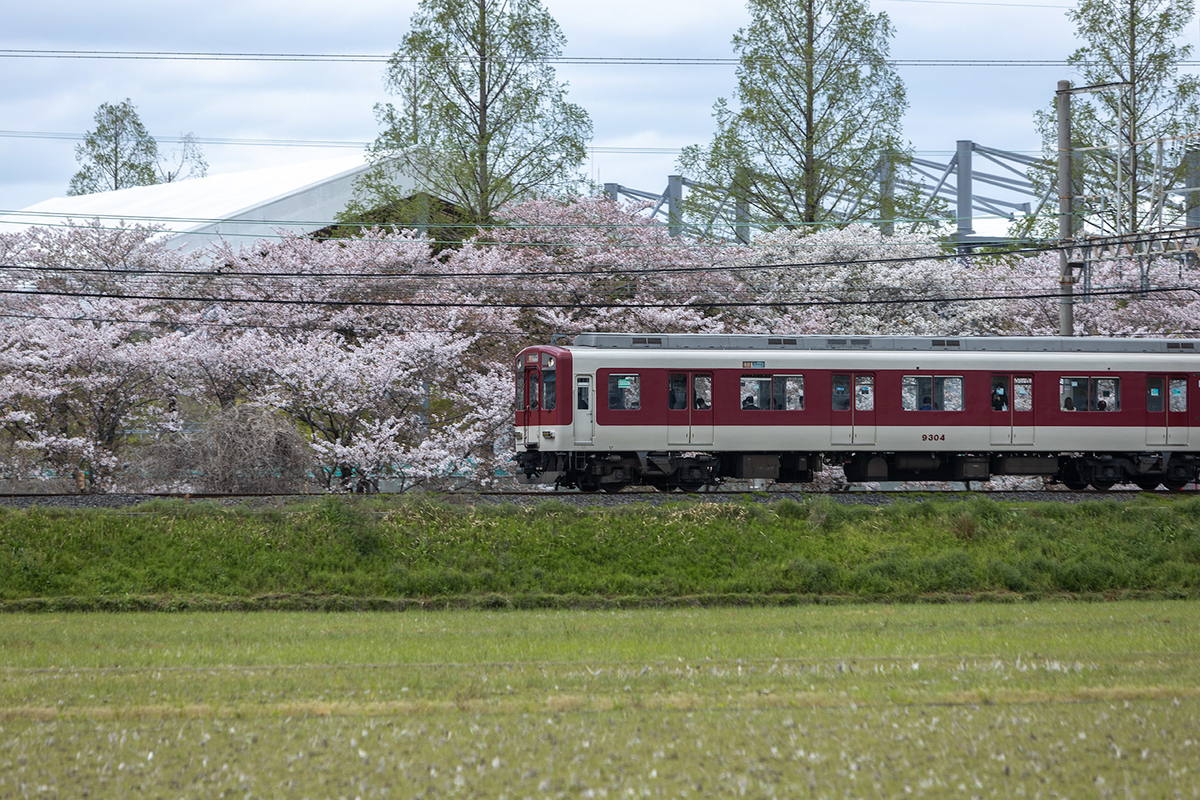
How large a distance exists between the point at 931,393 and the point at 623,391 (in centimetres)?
661

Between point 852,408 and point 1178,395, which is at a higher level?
point 1178,395

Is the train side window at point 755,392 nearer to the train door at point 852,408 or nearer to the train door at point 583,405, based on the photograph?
the train door at point 852,408

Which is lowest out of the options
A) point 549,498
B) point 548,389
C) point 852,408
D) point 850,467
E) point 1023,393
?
point 549,498

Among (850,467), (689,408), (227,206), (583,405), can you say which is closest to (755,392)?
(689,408)

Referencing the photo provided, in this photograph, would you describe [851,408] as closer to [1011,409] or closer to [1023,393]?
[1011,409]

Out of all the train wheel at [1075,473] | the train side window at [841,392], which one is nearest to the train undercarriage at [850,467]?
the train wheel at [1075,473]

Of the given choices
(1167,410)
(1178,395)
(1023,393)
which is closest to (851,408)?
(1023,393)

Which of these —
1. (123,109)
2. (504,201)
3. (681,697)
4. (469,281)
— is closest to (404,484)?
(469,281)

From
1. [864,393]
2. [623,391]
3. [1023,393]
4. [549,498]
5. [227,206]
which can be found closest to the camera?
[549,498]

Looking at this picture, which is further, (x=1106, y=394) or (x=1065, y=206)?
(x=1106, y=394)

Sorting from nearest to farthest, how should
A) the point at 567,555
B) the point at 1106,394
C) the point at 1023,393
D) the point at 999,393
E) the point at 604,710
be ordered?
the point at 604,710 < the point at 567,555 < the point at 999,393 < the point at 1023,393 < the point at 1106,394

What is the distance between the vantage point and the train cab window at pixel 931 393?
23359 millimetres

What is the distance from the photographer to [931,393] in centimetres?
2347

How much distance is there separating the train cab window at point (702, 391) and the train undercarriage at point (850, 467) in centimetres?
122
